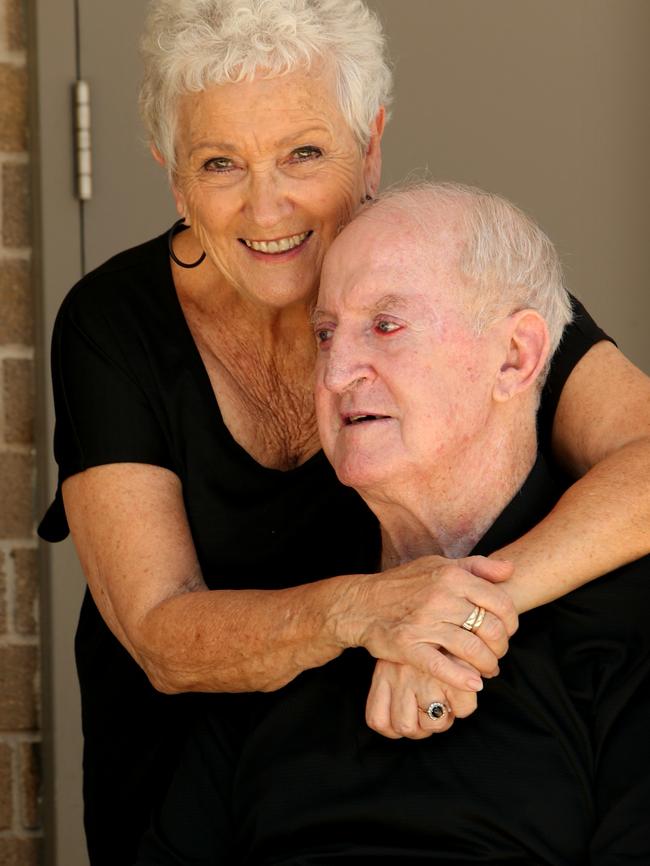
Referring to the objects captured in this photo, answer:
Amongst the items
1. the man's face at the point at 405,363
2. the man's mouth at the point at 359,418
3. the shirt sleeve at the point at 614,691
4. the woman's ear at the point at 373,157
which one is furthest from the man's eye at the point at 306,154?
the shirt sleeve at the point at 614,691

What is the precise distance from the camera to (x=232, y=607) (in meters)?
2.23

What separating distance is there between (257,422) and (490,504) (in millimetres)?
569

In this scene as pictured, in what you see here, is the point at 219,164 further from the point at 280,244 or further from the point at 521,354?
the point at 521,354

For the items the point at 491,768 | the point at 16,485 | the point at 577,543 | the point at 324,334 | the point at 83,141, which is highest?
the point at 324,334

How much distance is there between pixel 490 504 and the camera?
2.18m

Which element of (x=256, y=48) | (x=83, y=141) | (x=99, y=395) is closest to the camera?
(x=256, y=48)

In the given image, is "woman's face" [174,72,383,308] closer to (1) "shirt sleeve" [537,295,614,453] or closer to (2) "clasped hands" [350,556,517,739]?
(1) "shirt sleeve" [537,295,614,453]

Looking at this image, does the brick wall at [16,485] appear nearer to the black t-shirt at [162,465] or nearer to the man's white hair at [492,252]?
the black t-shirt at [162,465]

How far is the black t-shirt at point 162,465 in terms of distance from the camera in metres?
2.48

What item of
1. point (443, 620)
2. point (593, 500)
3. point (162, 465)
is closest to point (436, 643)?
point (443, 620)

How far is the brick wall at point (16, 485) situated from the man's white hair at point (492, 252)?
163cm

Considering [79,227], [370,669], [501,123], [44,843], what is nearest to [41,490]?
[79,227]

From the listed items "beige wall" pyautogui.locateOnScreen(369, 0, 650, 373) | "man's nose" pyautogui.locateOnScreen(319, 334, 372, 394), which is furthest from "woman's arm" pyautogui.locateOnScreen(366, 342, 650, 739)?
"beige wall" pyautogui.locateOnScreen(369, 0, 650, 373)

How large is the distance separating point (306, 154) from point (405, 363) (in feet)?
1.37
